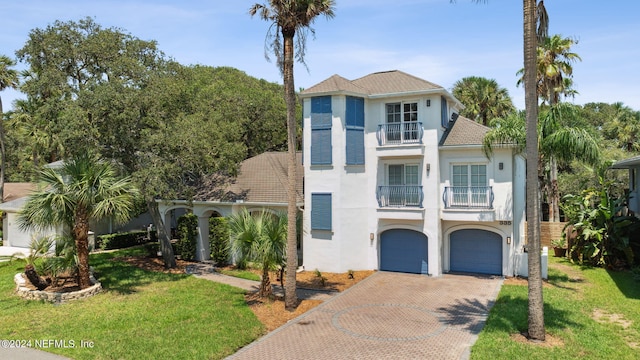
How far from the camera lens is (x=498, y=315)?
14.2 meters

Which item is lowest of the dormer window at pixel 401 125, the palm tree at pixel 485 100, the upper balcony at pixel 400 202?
the upper balcony at pixel 400 202

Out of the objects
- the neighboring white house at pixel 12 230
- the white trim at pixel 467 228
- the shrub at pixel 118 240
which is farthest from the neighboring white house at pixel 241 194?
the neighboring white house at pixel 12 230

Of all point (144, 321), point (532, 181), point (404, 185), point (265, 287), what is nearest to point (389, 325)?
point (265, 287)

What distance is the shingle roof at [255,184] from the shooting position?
76.3 feet

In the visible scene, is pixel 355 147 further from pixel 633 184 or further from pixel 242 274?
pixel 633 184

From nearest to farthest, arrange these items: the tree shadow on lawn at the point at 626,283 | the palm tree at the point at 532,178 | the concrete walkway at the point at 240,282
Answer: the palm tree at the point at 532,178 → the tree shadow on lawn at the point at 626,283 → the concrete walkway at the point at 240,282

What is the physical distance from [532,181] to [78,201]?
16.0m

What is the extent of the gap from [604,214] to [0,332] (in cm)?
2576

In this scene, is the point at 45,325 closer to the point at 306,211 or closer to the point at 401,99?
the point at 306,211

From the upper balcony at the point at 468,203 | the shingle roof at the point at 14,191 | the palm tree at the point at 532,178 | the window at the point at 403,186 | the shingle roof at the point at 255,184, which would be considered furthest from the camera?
the shingle roof at the point at 14,191

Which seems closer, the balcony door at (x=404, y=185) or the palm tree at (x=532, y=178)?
the palm tree at (x=532, y=178)

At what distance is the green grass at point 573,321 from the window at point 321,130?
10434 millimetres

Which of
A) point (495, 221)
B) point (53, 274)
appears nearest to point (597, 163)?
point (495, 221)

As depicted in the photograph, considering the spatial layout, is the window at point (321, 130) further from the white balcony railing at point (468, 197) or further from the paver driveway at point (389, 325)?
the paver driveway at point (389, 325)
